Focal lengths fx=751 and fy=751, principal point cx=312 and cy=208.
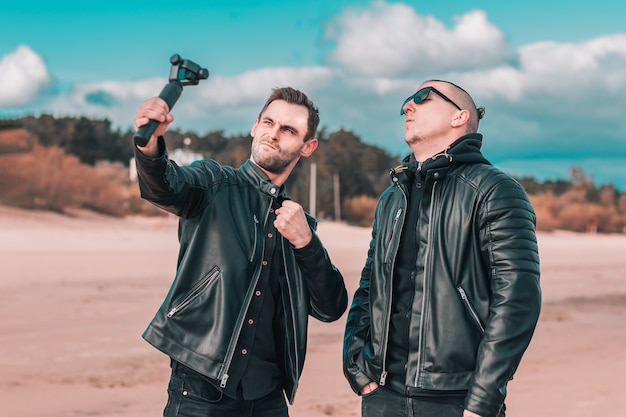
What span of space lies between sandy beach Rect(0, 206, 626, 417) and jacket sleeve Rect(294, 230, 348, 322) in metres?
3.32

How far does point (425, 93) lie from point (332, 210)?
3725 cm

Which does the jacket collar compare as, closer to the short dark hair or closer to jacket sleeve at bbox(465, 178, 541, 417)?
jacket sleeve at bbox(465, 178, 541, 417)

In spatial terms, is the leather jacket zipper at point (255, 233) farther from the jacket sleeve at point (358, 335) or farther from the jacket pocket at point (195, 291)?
the jacket sleeve at point (358, 335)

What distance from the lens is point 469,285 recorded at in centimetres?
294

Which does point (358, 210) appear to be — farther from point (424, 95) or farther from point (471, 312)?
point (471, 312)

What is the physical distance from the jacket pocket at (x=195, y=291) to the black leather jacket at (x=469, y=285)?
0.70 m

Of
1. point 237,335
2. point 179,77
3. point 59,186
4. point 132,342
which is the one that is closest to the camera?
→ point 179,77

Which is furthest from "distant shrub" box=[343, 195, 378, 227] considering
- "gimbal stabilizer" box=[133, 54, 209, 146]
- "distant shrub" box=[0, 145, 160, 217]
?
"gimbal stabilizer" box=[133, 54, 209, 146]

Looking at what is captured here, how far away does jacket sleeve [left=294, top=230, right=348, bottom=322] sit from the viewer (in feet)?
10.6

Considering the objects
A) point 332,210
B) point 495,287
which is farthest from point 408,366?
point 332,210

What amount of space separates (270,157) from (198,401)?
1.11m

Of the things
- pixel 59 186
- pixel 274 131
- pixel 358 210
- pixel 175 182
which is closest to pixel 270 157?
pixel 274 131

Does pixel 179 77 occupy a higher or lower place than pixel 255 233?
higher

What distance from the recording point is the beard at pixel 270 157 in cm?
340
